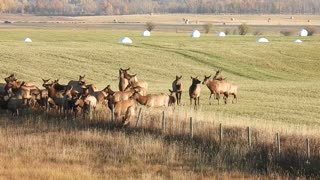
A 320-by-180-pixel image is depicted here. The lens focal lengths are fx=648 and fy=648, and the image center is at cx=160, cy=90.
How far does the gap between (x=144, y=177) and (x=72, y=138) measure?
638 cm

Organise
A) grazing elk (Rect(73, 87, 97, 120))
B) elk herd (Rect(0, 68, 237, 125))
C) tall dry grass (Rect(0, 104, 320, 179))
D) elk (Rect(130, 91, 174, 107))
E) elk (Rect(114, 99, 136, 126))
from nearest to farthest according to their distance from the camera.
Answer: tall dry grass (Rect(0, 104, 320, 179)) → elk (Rect(114, 99, 136, 126)) → elk herd (Rect(0, 68, 237, 125)) → grazing elk (Rect(73, 87, 97, 120)) → elk (Rect(130, 91, 174, 107))

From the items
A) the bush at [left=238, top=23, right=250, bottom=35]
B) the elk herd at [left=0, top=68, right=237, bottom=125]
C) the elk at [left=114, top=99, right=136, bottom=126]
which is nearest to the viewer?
the elk at [left=114, top=99, right=136, bottom=126]

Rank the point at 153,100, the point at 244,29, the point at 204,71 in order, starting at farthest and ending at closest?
the point at 244,29
the point at 204,71
the point at 153,100

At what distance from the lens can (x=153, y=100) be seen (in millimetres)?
32844

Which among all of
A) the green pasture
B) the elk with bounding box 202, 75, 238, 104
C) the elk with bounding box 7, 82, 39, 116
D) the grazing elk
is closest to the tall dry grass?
the grazing elk

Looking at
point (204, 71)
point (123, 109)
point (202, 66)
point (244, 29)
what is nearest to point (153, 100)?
point (123, 109)

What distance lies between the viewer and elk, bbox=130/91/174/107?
1266 inches

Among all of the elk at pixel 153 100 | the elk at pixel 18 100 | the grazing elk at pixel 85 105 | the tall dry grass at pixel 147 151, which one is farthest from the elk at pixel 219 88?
the elk at pixel 18 100

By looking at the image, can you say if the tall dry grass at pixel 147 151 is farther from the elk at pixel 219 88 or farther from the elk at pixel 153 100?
the elk at pixel 219 88

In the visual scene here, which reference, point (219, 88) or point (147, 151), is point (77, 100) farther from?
point (219, 88)

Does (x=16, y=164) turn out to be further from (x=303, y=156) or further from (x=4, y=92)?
(x=4, y=92)

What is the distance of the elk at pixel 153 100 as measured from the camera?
32156 mm

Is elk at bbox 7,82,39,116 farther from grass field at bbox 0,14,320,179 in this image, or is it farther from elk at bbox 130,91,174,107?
elk at bbox 130,91,174,107

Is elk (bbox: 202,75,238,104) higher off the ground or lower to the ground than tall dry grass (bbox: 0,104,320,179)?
higher
